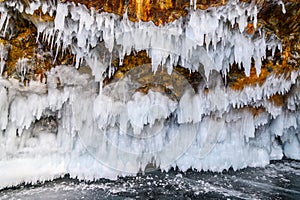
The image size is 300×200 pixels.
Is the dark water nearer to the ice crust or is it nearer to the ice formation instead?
the ice formation

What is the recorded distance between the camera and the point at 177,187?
19.5ft

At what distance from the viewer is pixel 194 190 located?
5.69 m

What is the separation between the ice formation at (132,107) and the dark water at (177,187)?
0.47 meters

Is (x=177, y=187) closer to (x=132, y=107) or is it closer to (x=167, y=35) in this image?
(x=132, y=107)

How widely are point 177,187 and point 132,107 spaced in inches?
95.8

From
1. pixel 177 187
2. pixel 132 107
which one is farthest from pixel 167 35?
pixel 177 187

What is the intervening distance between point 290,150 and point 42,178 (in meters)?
9.37

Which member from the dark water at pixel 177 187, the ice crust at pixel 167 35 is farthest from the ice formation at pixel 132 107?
the dark water at pixel 177 187

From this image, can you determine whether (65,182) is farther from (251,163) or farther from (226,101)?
(251,163)

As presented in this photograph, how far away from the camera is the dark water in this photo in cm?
523

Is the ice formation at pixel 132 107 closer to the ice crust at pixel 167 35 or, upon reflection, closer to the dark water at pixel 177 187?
the ice crust at pixel 167 35

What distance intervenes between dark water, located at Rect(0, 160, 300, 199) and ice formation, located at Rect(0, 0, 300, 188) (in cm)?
47

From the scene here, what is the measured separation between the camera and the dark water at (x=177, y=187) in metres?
5.23

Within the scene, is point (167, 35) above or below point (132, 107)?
above
